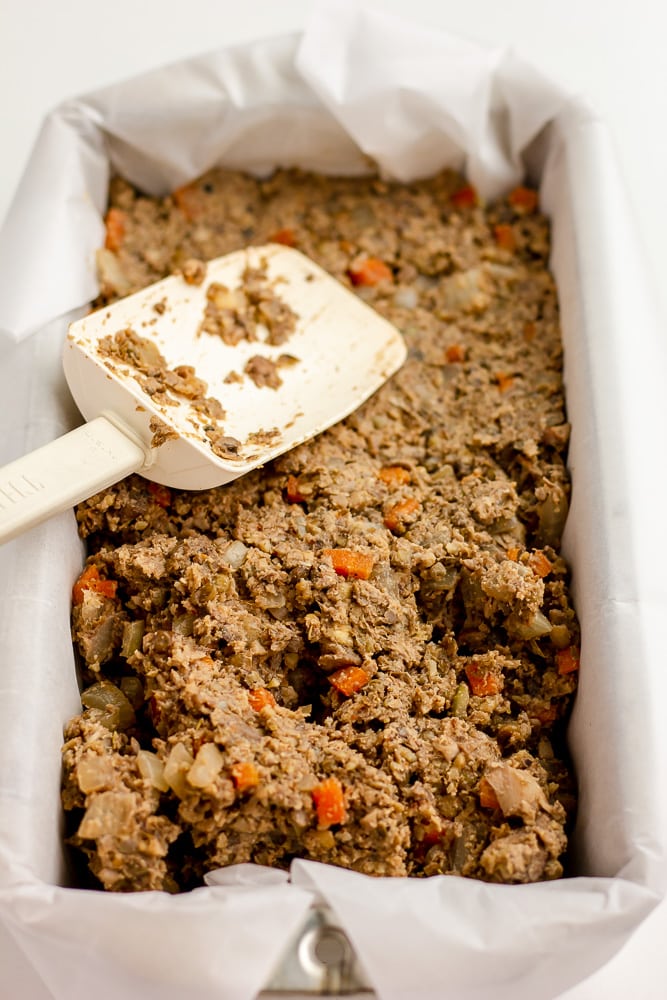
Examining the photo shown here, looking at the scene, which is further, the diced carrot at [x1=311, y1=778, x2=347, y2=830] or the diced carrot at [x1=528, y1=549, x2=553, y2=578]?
the diced carrot at [x1=528, y1=549, x2=553, y2=578]

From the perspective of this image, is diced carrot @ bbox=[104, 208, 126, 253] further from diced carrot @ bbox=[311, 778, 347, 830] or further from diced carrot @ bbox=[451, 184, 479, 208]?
diced carrot @ bbox=[311, 778, 347, 830]

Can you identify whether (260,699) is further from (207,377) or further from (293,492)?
(207,377)

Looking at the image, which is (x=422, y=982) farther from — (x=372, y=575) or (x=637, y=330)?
(x=637, y=330)

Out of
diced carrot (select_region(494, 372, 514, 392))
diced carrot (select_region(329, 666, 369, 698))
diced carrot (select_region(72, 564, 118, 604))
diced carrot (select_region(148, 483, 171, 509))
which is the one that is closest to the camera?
diced carrot (select_region(329, 666, 369, 698))

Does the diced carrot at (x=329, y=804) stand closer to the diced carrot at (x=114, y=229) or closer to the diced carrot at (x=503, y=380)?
the diced carrot at (x=503, y=380)

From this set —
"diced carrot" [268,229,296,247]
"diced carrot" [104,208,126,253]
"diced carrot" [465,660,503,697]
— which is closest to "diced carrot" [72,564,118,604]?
"diced carrot" [465,660,503,697]

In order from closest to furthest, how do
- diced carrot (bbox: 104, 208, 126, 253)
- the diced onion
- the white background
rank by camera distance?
the diced onion, diced carrot (bbox: 104, 208, 126, 253), the white background
